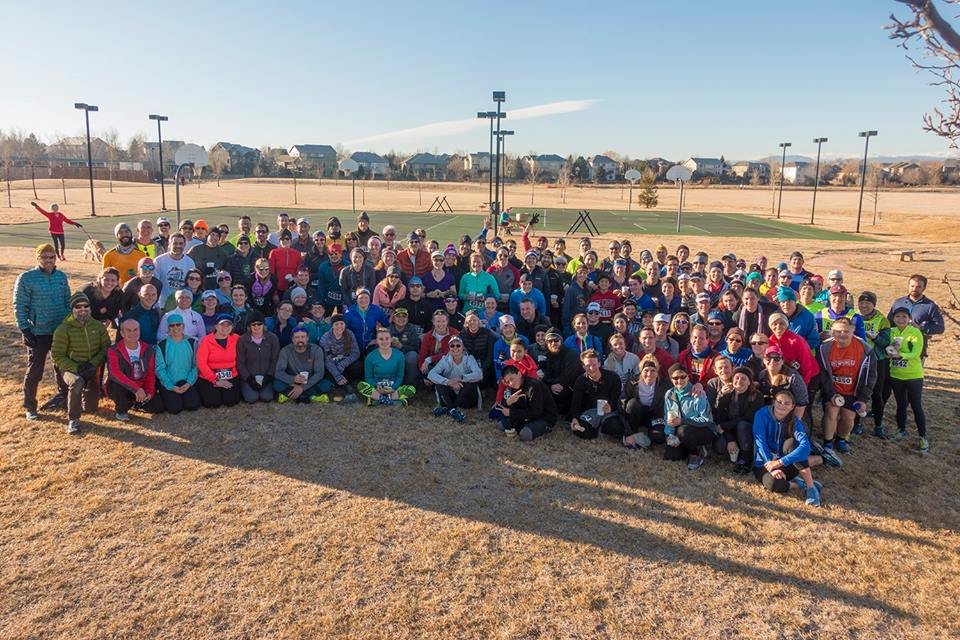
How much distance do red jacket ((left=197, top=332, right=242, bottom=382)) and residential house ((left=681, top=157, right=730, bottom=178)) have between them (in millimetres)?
116842

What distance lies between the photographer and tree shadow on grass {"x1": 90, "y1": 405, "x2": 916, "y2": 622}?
5137 mm

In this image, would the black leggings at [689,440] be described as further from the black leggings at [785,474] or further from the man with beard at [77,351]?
the man with beard at [77,351]

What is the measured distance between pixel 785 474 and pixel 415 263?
21.4 feet

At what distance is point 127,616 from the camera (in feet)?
13.6

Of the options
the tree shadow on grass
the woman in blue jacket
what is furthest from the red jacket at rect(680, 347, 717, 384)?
the tree shadow on grass

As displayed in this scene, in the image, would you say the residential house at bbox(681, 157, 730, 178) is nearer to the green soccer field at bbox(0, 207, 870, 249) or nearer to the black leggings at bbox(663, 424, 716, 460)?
the green soccer field at bbox(0, 207, 870, 249)

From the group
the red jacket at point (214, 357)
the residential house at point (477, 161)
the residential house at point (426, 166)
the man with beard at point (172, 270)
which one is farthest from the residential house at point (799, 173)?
the red jacket at point (214, 357)

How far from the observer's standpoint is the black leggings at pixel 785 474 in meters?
5.88

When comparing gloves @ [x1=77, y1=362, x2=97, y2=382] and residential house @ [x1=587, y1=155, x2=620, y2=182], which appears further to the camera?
residential house @ [x1=587, y1=155, x2=620, y2=182]

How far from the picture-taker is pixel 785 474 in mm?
5930

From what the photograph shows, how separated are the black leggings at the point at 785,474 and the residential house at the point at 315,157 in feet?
398

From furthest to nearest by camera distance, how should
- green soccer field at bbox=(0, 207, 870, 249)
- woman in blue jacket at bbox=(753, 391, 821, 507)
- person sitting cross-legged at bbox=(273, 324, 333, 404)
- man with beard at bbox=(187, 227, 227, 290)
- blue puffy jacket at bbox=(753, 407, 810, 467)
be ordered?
1. green soccer field at bbox=(0, 207, 870, 249)
2. man with beard at bbox=(187, 227, 227, 290)
3. person sitting cross-legged at bbox=(273, 324, 333, 404)
4. blue puffy jacket at bbox=(753, 407, 810, 467)
5. woman in blue jacket at bbox=(753, 391, 821, 507)

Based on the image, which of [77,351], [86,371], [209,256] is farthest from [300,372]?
[209,256]

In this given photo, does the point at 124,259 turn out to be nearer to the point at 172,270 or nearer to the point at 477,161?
the point at 172,270
